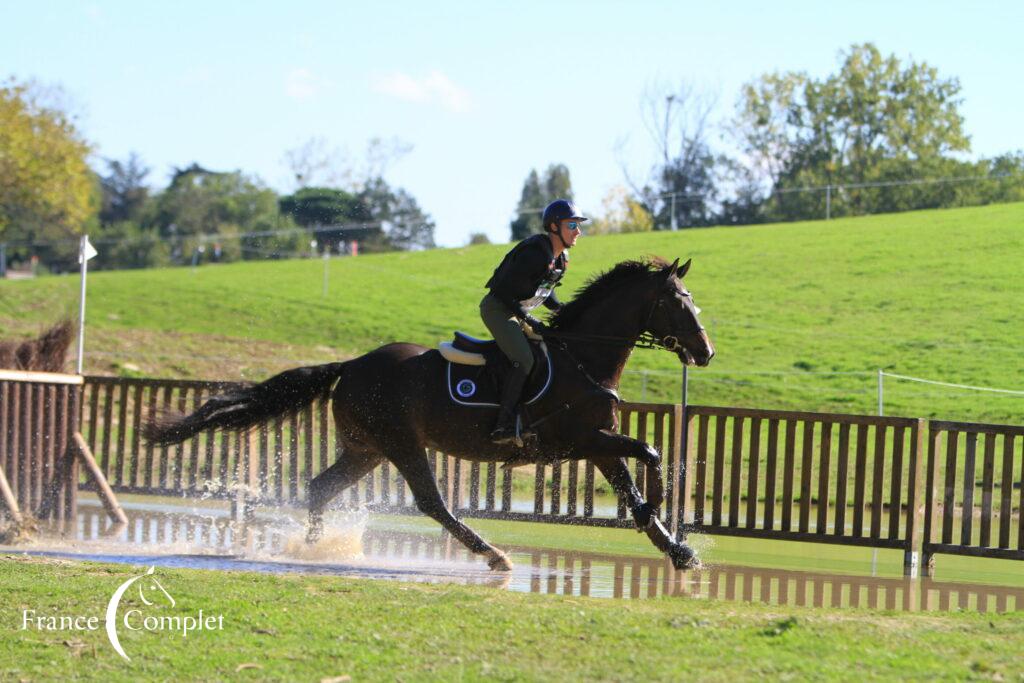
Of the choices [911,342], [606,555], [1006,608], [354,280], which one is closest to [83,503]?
[606,555]

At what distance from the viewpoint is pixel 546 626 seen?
6.49 meters

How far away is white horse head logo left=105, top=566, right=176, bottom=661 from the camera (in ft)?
20.3

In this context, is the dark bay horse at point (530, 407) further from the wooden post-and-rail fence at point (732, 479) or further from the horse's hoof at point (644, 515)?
the wooden post-and-rail fence at point (732, 479)

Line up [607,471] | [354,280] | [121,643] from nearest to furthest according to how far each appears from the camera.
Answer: [121,643] < [607,471] < [354,280]

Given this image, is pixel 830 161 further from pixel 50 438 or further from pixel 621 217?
pixel 50 438

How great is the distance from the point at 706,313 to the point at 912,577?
69.2 feet

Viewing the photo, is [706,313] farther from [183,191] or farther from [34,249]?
[183,191]

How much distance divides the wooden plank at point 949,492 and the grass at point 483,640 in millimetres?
3394

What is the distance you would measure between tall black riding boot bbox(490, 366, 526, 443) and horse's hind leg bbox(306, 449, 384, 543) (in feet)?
5.31

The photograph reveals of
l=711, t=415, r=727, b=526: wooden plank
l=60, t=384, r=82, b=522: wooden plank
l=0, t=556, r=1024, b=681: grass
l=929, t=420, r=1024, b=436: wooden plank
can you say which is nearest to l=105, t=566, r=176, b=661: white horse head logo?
l=0, t=556, r=1024, b=681: grass

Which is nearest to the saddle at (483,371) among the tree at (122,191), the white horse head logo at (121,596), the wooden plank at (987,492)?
the white horse head logo at (121,596)

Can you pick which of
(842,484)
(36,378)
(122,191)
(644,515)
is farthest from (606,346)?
(122,191)

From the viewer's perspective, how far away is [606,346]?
31.2ft

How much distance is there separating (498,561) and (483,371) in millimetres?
1508
